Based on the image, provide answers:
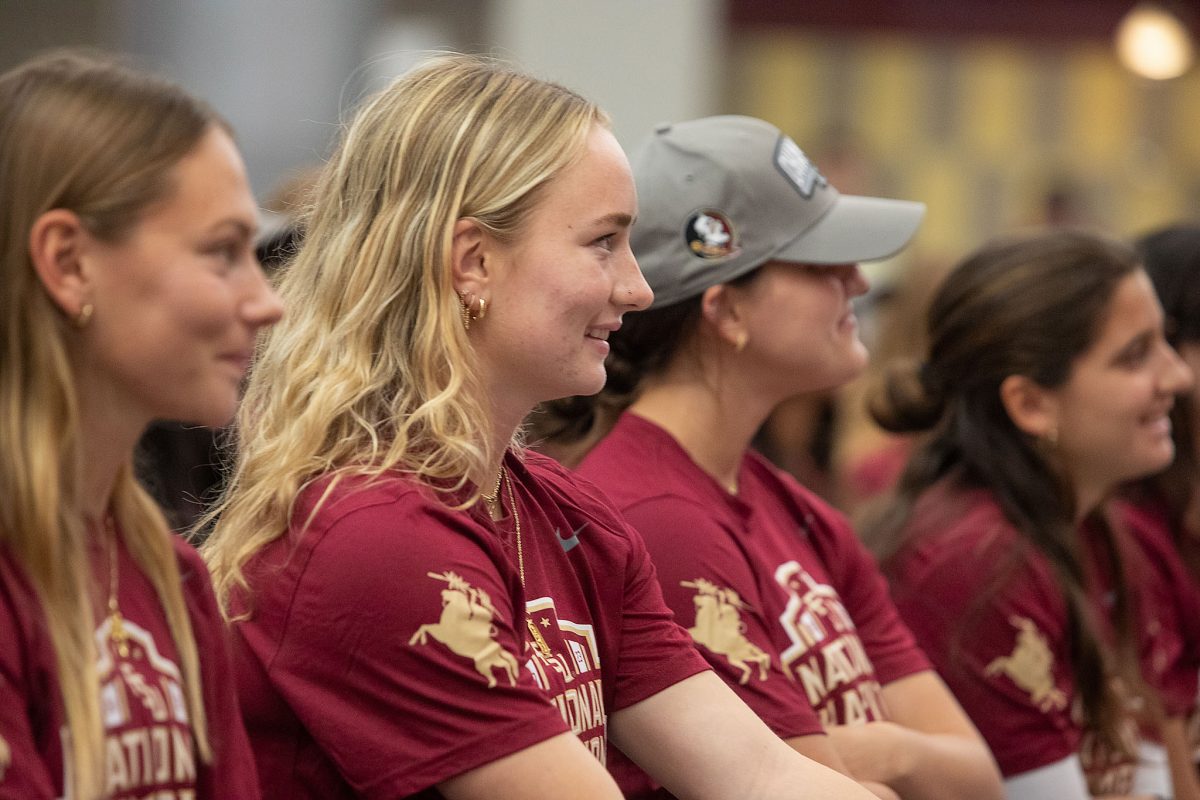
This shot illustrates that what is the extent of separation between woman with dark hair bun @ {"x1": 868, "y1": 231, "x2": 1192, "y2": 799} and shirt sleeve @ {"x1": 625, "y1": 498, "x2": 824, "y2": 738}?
61 cm

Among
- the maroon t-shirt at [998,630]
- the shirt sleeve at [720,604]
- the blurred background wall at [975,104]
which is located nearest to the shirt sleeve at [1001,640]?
the maroon t-shirt at [998,630]

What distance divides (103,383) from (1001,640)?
1735 millimetres

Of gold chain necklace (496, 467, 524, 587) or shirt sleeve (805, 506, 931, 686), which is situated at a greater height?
gold chain necklace (496, 467, 524, 587)

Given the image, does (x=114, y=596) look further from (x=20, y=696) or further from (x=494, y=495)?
(x=494, y=495)

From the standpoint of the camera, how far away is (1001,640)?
2697mm

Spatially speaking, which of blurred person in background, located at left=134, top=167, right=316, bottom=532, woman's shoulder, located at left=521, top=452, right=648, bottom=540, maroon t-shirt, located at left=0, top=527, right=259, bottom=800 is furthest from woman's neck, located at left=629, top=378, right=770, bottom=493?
maroon t-shirt, located at left=0, top=527, right=259, bottom=800

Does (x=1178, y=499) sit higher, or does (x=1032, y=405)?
(x=1032, y=405)

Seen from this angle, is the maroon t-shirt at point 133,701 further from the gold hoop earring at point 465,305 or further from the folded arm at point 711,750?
the folded arm at point 711,750

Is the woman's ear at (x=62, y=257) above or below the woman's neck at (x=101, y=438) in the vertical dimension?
above

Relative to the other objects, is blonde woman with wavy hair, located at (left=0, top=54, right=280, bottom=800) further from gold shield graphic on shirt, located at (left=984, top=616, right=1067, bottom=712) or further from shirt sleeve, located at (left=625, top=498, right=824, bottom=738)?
gold shield graphic on shirt, located at (left=984, top=616, right=1067, bottom=712)

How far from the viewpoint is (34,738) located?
52.7 inches

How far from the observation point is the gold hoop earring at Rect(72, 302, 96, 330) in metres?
1.36

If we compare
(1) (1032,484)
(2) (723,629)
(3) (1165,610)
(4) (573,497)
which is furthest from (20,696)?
(3) (1165,610)

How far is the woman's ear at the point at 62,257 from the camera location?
52.9 inches
